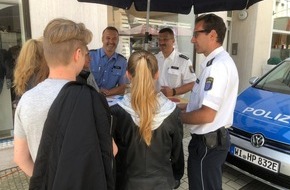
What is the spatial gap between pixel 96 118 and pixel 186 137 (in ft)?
12.9

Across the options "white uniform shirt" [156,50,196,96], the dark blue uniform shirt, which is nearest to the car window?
"white uniform shirt" [156,50,196,96]

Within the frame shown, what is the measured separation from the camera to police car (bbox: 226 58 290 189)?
274 centimetres

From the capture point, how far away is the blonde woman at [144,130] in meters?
1.55

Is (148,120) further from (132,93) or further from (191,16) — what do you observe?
(191,16)

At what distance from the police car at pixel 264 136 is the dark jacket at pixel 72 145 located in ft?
7.16

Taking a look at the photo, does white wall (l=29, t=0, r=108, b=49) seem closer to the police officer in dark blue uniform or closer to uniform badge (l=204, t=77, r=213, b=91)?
the police officer in dark blue uniform

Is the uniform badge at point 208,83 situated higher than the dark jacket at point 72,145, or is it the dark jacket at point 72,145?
the uniform badge at point 208,83

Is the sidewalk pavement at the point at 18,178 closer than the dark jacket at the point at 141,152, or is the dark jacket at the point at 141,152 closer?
the dark jacket at the point at 141,152

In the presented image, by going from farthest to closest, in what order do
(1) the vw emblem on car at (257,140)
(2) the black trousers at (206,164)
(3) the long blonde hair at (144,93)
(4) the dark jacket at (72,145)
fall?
1. (1) the vw emblem on car at (257,140)
2. (2) the black trousers at (206,164)
3. (3) the long blonde hair at (144,93)
4. (4) the dark jacket at (72,145)

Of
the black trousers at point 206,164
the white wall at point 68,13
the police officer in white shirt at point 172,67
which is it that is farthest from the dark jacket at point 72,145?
the white wall at point 68,13

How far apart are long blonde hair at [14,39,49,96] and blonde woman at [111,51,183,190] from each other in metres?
0.75

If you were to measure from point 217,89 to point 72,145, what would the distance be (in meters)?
1.18

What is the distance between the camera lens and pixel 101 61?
3459 millimetres

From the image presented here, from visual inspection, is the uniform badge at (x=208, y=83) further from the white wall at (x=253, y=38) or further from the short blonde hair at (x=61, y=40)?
the white wall at (x=253, y=38)
